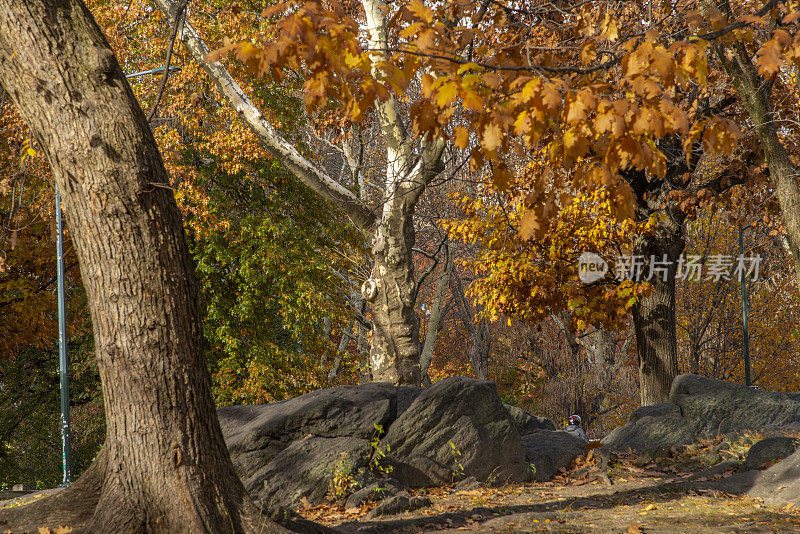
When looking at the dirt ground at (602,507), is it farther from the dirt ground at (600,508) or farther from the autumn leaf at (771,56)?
the autumn leaf at (771,56)

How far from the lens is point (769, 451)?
802cm

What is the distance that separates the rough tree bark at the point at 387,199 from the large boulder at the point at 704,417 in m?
3.61

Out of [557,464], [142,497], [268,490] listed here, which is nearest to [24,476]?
[268,490]

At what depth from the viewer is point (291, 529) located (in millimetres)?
4441

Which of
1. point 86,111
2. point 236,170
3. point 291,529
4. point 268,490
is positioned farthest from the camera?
point 236,170

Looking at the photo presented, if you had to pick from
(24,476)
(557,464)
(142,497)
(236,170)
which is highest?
(236,170)

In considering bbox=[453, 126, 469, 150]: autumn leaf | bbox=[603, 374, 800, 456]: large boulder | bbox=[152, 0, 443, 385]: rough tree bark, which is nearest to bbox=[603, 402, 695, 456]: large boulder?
bbox=[603, 374, 800, 456]: large boulder

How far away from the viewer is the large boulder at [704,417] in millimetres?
9836

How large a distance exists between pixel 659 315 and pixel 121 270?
10.9 m

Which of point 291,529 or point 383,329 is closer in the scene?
point 291,529

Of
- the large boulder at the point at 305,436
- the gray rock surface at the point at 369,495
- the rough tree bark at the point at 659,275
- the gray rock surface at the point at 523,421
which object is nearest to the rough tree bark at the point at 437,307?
the rough tree bark at the point at 659,275

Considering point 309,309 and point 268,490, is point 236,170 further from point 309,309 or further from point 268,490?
point 268,490

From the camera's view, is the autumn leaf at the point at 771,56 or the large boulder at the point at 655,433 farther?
the large boulder at the point at 655,433

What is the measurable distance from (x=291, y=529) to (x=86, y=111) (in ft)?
9.92
